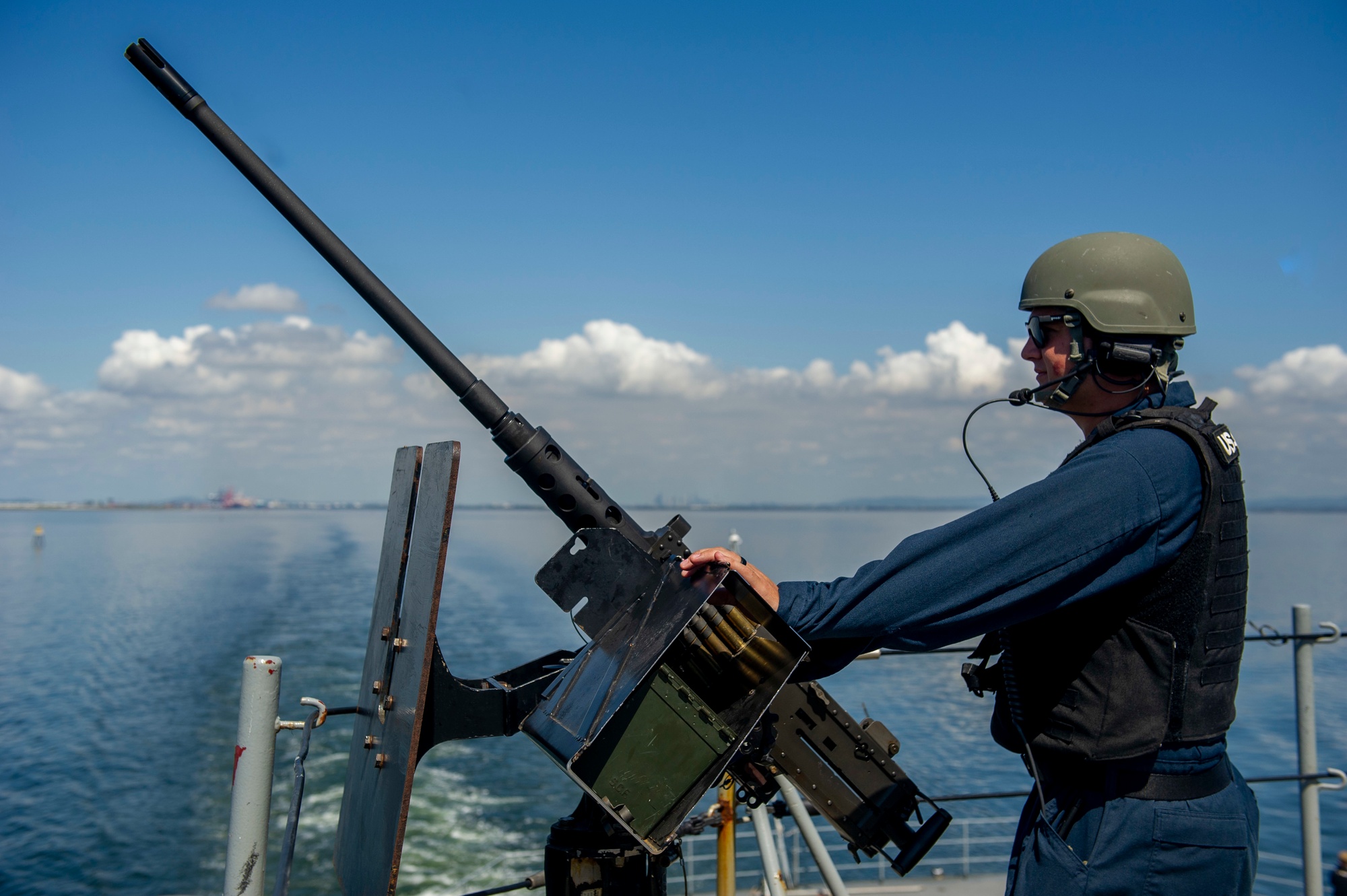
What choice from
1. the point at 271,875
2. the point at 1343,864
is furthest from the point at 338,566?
the point at 1343,864

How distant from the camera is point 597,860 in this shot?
2.54 metres

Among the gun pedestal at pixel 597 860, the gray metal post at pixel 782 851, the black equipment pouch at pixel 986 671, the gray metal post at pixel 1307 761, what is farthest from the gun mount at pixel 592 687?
the gray metal post at pixel 1307 761

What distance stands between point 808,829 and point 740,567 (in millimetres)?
1565

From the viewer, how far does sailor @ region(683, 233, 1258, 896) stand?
1.73m

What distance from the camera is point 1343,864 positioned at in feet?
17.0

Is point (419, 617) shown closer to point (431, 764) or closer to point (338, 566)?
point (431, 764)

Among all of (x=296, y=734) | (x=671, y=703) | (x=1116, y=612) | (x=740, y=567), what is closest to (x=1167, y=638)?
(x=1116, y=612)

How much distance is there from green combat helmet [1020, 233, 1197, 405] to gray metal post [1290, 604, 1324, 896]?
2297 mm

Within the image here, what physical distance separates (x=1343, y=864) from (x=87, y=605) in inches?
1696

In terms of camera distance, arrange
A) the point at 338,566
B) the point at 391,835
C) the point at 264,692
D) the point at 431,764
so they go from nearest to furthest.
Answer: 1. the point at 391,835
2. the point at 264,692
3. the point at 431,764
4. the point at 338,566

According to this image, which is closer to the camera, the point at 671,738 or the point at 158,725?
the point at 671,738

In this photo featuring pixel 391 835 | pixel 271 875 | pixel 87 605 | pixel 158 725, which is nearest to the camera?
pixel 391 835

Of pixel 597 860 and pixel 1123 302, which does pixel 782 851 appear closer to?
pixel 597 860

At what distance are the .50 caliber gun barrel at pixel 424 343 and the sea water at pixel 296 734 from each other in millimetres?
3216
